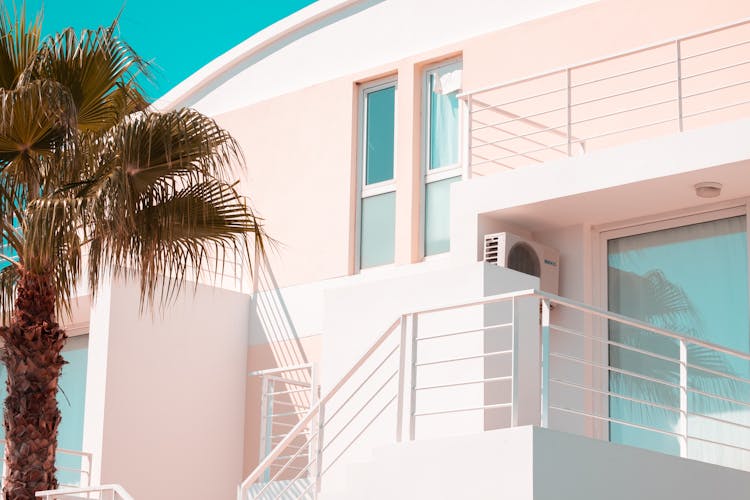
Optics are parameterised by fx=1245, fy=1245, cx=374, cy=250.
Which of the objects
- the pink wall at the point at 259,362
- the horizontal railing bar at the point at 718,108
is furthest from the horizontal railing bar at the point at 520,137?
the pink wall at the point at 259,362

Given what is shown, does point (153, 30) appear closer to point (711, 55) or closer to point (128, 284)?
point (128, 284)

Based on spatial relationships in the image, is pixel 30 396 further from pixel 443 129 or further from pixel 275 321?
pixel 443 129

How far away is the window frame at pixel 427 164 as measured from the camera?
47.0 feet

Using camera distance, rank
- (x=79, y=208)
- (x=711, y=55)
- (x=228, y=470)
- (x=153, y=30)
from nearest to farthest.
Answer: (x=79, y=208) → (x=711, y=55) → (x=228, y=470) → (x=153, y=30)

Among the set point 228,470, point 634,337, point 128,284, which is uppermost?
point 128,284

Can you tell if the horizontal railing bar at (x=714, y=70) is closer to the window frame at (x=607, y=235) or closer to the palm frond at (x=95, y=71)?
the window frame at (x=607, y=235)

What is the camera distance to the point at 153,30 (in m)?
49.8

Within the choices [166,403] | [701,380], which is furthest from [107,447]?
[701,380]

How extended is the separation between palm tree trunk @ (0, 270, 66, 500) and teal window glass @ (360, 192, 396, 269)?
5.42 m

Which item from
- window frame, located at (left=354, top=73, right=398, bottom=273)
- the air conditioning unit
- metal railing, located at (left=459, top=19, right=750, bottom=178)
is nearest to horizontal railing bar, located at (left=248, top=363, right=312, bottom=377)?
window frame, located at (left=354, top=73, right=398, bottom=273)

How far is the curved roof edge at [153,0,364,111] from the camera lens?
53.3ft

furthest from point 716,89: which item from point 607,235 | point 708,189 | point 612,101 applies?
point 607,235

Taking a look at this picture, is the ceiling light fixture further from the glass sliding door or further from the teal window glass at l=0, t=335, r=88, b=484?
the teal window glass at l=0, t=335, r=88, b=484

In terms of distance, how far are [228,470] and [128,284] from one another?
2582 mm
